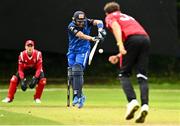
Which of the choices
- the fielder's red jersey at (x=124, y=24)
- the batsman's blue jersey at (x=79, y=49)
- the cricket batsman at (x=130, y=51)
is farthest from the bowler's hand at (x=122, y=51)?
the batsman's blue jersey at (x=79, y=49)

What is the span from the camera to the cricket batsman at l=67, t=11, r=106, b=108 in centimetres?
1343

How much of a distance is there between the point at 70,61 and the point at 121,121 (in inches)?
122

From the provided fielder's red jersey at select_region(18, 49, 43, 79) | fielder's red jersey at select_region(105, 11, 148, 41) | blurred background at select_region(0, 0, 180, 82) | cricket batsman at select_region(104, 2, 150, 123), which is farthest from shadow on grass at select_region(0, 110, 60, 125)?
blurred background at select_region(0, 0, 180, 82)

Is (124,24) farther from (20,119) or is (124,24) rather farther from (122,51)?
(20,119)

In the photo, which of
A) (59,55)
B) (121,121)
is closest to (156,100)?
(121,121)

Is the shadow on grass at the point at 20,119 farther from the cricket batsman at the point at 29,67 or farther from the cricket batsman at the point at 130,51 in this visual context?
the cricket batsman at the point at 29,67

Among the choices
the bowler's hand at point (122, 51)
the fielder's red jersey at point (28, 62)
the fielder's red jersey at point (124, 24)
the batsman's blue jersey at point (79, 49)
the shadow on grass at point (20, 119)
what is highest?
the fielder's red jersey at point (124, 24)

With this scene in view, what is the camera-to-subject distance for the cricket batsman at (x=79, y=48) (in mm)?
13434

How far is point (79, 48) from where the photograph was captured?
1375cm

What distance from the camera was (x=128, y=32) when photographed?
10.2m

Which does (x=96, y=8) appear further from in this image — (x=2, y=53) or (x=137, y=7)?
(x=2, y=53)

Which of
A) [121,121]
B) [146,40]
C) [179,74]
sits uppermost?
[146,40]

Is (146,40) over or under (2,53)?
over

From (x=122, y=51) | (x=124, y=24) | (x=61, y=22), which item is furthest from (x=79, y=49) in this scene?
(x=61, y=22)
